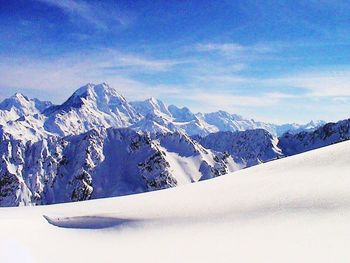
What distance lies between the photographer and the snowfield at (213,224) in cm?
1188

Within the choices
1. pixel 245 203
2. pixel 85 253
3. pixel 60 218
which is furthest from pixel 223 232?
pixel 60 218

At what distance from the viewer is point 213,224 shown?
1544 cm

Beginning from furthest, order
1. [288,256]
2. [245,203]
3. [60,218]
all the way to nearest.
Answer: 1. [60,218]
2. [245,203]
3. [288,256]

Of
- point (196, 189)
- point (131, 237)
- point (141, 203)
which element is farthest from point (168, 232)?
point (196, 189)

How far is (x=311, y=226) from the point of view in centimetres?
1297

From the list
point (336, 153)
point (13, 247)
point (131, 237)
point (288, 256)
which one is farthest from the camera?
point (336, 153)

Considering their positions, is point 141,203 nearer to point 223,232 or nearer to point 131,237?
point 131,237

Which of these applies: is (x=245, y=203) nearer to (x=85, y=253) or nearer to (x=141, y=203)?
(x=141, y=203)

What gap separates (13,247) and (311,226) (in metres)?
9.71

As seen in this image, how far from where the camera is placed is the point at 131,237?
15180 millimetres

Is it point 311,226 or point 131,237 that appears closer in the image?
point 311,226

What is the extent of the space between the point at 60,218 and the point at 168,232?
6046 mm

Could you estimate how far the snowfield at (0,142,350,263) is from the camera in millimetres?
11875

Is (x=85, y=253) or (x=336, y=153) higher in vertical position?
(x=336, y=153)
